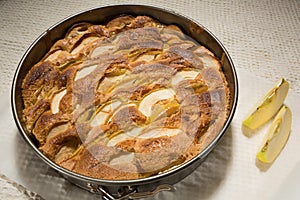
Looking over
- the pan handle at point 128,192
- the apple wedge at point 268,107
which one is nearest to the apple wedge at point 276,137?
the apple wedge at point 268,107

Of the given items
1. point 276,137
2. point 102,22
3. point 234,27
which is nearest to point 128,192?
point 276,137

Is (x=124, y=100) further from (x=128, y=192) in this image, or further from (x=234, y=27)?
(x=234, y=27)

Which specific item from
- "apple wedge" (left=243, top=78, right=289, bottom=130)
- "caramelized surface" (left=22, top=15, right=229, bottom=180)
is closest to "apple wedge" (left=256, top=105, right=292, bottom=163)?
"apple wedge" (left=243, top=78, right=289, bottom=130)

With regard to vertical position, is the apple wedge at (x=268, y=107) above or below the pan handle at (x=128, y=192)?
above

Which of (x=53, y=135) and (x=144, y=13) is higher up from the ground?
(x=144, y=13)

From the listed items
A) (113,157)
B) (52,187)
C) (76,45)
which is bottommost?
(52,187)

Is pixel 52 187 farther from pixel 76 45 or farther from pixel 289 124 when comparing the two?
pixel 289 124

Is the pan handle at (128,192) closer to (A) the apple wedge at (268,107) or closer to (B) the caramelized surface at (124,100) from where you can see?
(B) the caramelized surface at (124,100)

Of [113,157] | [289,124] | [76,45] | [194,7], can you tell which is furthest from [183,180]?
[194,7]
